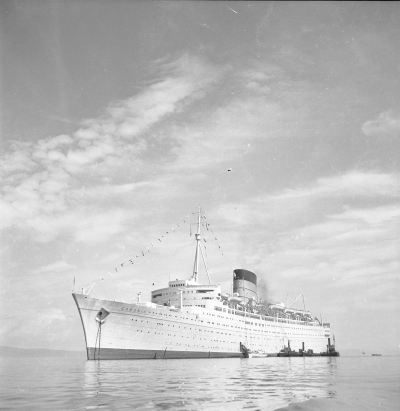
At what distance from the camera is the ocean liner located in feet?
124

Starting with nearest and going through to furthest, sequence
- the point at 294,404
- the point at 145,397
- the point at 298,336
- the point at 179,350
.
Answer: the point at 294,404, the point at 145,397, the point at 179,350, the point at 298,336

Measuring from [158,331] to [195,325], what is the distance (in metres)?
5.69

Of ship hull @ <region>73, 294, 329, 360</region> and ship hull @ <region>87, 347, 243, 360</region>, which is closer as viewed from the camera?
ship hull @ <region>87, 347, 243, 360</region>

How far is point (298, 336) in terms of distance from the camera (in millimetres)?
70750

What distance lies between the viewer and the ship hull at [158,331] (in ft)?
123

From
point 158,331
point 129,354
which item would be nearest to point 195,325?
point 158,331

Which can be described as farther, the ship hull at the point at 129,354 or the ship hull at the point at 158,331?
the ship hull at the point at 158,331

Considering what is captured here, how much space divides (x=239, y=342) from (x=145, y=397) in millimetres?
44895

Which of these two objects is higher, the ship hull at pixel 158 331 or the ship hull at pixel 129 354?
the ship hull at pixel 158 331

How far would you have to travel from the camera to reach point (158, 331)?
40.1 meters

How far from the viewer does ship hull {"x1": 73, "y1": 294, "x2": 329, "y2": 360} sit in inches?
1480

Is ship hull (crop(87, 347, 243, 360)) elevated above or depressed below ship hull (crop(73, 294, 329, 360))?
below

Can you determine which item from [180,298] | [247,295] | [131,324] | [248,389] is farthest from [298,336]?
[248,389]

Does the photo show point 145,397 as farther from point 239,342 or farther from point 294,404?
point 239,342
